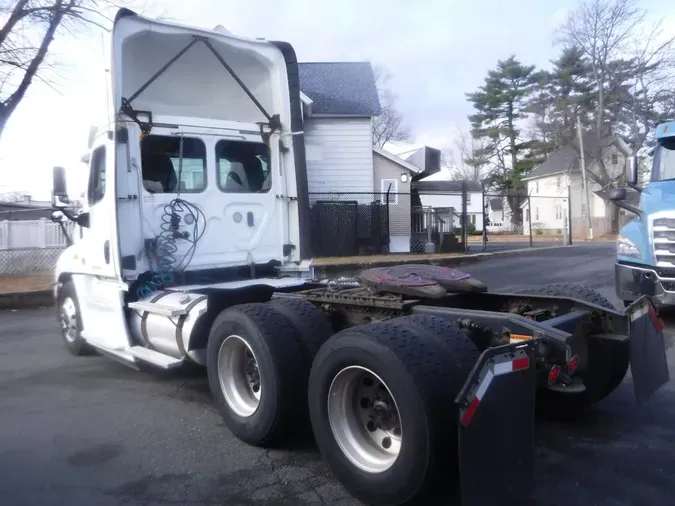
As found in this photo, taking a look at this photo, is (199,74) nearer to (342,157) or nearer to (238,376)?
(238,376)

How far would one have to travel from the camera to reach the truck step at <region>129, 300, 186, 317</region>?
18.2ft

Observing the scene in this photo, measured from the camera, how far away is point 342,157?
2383 centimetres

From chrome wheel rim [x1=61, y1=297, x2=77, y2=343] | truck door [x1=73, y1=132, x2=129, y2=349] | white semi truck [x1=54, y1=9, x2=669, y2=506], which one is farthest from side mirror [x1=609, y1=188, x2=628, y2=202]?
chrome wheel rim [x1=61, y1=297, x2=77, y2=343]

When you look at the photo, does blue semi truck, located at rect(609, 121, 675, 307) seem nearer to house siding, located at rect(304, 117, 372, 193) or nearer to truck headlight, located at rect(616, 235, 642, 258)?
truck headlight, located at rect(616, 235, 642, 258)

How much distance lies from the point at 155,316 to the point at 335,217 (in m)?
15.0

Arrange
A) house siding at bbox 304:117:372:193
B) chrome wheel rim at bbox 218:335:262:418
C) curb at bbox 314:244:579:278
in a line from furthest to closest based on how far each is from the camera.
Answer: house siding at bbox 304:117:372:193, curb at bbox 314:244:579:278, chrome wheel rim at bbox 218:335:262:418

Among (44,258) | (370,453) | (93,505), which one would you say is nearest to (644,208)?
(370,453)

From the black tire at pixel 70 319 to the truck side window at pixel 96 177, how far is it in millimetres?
1276

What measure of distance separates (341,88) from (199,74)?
1899 cm

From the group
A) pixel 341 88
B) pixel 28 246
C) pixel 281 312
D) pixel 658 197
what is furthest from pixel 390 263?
pixel 281 312

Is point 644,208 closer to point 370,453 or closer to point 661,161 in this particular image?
point 661,161

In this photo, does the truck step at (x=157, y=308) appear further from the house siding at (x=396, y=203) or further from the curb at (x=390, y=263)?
the house siding at (x=396, y=203)

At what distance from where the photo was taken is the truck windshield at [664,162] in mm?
9203

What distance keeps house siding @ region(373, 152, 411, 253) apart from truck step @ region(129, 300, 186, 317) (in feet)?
49.7
